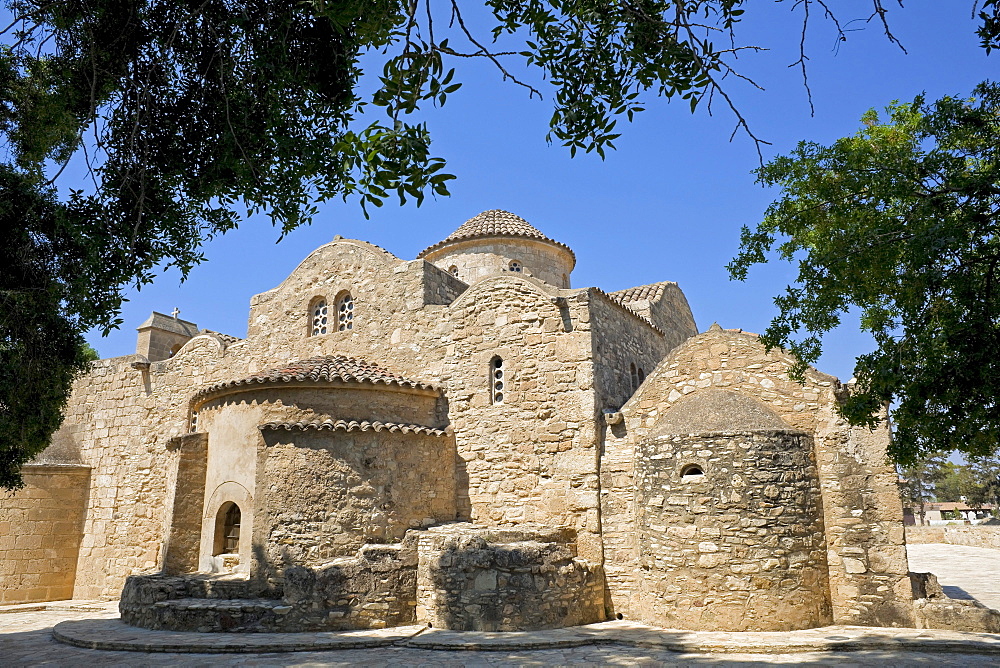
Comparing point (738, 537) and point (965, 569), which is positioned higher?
point (738, 537)

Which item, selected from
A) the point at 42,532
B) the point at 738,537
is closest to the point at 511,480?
the point at 738,537

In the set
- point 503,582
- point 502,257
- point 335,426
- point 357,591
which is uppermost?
point 502,257

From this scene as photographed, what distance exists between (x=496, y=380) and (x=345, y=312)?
14.1 feet

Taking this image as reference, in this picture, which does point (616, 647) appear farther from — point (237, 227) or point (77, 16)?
point (77, 16)

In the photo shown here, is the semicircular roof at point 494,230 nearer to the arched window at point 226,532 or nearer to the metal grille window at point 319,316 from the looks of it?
the metal grille window at point 319,316

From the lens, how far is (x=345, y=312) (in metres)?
14.6

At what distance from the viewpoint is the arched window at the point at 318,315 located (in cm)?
1491

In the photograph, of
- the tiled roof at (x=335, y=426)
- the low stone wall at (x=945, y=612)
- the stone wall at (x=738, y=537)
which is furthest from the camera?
the tiled roof at (x=335, y=426)

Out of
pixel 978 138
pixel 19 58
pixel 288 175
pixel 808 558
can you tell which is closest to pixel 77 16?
pixel 19 58

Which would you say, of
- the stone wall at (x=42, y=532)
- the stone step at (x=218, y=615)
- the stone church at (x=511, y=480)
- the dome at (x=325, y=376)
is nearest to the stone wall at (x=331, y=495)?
the stone church at (x=511, y=480)

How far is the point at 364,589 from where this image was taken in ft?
32.3

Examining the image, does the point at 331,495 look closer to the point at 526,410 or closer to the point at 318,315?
the point at 526,410

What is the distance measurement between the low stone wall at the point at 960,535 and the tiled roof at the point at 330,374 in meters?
23.2

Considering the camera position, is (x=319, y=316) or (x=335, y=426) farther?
(x=319, y=316)
